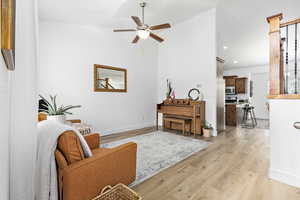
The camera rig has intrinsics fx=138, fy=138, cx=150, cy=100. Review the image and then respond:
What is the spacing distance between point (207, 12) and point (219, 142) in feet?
11.5

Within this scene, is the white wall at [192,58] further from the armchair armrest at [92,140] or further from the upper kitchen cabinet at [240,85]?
the upper kitchen cabinet at [240,85]

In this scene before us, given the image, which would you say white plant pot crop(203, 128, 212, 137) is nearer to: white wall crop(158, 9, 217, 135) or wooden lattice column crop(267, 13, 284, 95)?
white wall crop(158, 9, 217, 135)

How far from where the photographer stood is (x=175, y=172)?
1947 millimetres

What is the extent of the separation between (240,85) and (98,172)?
8051mm

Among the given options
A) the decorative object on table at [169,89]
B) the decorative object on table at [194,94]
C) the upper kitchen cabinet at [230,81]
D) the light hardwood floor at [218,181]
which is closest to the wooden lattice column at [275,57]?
the light hardwood floor at [218,181]

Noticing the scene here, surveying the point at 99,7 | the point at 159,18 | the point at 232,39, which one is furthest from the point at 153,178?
the point at 232,39

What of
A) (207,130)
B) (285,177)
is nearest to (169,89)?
(207,130)

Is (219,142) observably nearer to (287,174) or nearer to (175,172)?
(287,174)

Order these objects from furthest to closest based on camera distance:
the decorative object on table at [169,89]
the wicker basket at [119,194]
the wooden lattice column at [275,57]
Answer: the decorative object on table at [169,89] < the wooden lattice column at [275,57] < the wicker basket at [119,194]

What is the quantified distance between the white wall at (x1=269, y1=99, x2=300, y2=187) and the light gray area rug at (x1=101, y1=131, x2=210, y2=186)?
1.22m

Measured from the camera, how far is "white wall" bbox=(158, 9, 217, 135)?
3.86 m

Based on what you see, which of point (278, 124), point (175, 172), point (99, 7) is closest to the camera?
point (278, 124)

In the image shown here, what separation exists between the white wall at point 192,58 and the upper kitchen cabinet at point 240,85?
4393 millimetres

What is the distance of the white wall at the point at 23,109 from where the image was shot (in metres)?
1.02
